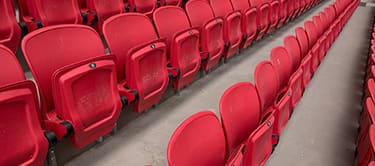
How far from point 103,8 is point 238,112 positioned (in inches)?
21.4

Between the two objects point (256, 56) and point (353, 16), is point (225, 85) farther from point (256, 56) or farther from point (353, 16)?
point (353, 16)

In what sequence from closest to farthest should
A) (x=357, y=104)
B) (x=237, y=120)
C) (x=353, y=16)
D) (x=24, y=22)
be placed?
(x=237, y=120)
(x=24, y=22)
(x=357, y=104)
(x=353, y=16)

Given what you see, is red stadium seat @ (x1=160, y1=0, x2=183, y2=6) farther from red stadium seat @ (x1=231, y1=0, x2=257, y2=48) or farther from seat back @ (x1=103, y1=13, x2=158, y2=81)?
seat back @ (x1=103, y1=13, x2=158, y2=81)

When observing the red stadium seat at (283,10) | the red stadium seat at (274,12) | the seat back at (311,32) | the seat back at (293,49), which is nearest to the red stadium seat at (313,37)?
the seat back at (311,32)

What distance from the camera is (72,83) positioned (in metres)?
0.42

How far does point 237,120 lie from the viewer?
406mm

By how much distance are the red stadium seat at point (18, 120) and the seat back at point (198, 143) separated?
7.8 inches

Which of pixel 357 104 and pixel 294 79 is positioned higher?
pixel 294 79

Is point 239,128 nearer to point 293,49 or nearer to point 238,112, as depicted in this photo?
point 238,112

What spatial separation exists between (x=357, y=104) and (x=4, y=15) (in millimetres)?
844

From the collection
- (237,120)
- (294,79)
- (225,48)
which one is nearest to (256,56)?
(225,48)

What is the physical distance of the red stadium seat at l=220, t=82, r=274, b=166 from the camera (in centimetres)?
37

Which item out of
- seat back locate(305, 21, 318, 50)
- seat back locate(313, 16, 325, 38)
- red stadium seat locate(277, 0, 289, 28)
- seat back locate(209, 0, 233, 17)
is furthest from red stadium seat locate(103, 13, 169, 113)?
red stadium seat locate(277, 0, 289, 28)

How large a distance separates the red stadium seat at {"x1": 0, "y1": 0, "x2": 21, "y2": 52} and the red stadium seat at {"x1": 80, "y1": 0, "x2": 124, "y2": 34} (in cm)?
22
